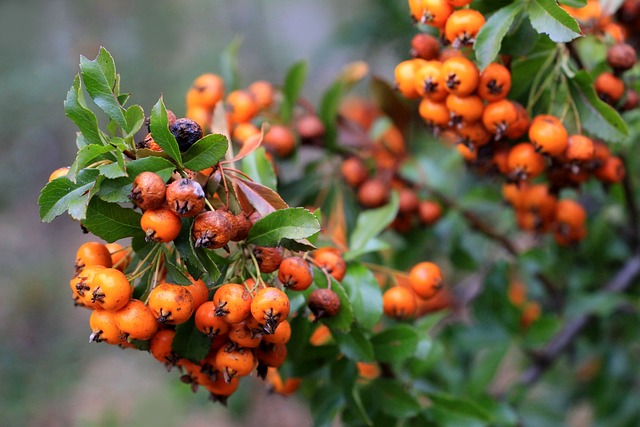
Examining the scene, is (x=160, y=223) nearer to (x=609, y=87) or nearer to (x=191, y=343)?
(x=191, y=343)

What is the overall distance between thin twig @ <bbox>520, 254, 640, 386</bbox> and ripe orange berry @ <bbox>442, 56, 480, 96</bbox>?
154cm

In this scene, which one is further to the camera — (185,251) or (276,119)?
(276,119)

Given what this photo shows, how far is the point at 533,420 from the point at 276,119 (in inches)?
63.9

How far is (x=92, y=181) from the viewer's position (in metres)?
1.43

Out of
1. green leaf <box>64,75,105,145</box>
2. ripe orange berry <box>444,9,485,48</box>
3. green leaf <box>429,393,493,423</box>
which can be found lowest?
green leaf <box>429,393,493,423</box>

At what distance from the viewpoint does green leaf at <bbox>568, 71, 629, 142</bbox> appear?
6.09 feet

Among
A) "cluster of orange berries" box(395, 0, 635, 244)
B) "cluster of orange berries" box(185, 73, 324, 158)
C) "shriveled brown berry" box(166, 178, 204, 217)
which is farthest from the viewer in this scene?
"cluster of orange berries" box(185, 73, 324, 158)

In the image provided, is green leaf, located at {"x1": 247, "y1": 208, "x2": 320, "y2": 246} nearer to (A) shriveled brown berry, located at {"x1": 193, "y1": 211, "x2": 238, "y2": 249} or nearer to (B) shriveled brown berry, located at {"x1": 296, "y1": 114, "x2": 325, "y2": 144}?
(A) shriveled brown berry, located at {"x1": 193, "y1": 211, "x2": 238, "y2": 249}

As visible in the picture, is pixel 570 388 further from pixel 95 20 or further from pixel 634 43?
pixel 95 20

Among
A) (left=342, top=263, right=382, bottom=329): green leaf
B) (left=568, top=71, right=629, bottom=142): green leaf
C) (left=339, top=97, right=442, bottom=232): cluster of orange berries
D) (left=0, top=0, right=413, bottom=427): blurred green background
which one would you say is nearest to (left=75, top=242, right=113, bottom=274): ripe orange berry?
(left=342, top=263, right=382, bottom=329): green leaf

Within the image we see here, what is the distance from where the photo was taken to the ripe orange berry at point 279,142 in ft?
8.29

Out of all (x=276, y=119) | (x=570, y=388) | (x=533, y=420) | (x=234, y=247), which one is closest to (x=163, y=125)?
(x=234, y=247)

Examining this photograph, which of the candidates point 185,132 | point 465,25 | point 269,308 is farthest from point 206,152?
point 465,25

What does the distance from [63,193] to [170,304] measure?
0.33 metres
